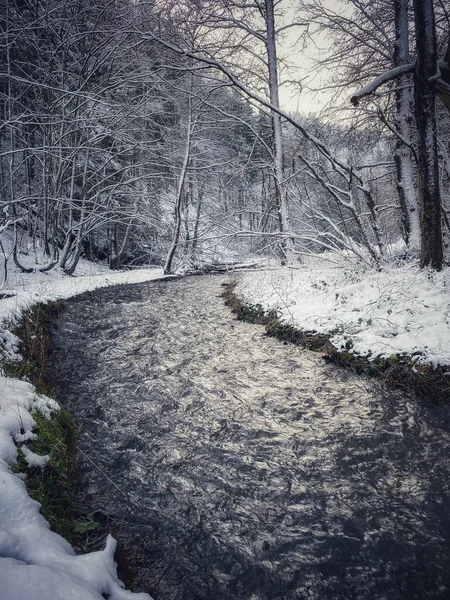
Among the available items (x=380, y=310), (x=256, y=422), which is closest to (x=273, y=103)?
(x=380, y=310)

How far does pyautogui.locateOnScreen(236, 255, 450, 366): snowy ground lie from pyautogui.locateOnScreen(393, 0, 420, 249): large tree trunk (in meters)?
1.62

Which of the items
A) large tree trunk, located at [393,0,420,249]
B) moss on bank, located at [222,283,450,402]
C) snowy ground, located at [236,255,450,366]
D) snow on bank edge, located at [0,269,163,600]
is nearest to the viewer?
snow on bank edge, located at [0,269,163,600]

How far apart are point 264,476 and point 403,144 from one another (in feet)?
27.4

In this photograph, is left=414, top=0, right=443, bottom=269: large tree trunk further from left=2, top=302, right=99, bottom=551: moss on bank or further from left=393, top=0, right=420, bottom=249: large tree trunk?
left=2, top=302, right=99, bottom=551: moss on bank

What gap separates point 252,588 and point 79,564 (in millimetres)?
1061

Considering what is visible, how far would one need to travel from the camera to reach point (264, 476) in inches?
116

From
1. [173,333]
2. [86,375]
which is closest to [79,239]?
[173,333]

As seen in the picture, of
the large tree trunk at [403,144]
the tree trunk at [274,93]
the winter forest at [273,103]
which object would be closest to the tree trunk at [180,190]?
the winter forest at [273,103]

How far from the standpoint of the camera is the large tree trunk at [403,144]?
26.2ft

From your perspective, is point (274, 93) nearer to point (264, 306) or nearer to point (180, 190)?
point (180, 190)

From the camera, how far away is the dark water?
2.13m

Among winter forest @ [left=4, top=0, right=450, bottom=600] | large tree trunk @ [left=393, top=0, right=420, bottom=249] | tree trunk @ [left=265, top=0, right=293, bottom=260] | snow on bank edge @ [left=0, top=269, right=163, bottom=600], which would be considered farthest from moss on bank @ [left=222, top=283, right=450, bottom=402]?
tree trunk @ [left=265, top=0, right=293, bottom=260]

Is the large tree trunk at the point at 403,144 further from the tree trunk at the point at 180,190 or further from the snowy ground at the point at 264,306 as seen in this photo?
the tree trunk at the point at 180,190

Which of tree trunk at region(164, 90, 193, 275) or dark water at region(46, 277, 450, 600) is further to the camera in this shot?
tree trunk at region(164, 90, 193, 275)
